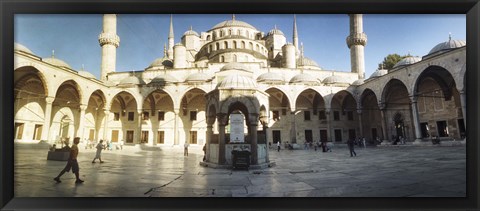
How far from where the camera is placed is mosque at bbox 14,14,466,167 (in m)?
14.2

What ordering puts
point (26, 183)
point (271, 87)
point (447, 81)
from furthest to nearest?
point (271, 87) → point (447, 81) → point (26, 183)

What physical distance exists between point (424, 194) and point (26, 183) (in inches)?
264

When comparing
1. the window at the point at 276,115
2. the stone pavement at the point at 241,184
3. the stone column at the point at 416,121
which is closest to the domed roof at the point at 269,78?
the window at the point at 276,115

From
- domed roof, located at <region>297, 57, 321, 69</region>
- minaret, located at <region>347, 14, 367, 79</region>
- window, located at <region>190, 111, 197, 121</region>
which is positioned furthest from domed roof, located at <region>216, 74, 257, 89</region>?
A: domed roof, located at <region>297, 57, 321, 69</region>

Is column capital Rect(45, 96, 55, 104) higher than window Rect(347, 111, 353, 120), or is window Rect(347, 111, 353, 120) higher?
column capital Rect(45, 96, 55, 104)

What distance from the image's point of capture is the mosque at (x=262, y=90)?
557 inches

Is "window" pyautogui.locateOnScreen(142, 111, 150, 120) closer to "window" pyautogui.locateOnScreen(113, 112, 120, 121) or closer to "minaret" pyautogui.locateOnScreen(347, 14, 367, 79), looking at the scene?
"window" pyautogui.locateOnScreen(113, 112, 120, 121)

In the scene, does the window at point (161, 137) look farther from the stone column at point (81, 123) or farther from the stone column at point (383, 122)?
the stone column at point (383, 122)

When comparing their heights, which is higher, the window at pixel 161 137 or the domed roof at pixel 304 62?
the domed roof at pixel 304 62

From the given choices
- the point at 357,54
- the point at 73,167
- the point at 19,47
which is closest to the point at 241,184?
the point at 73,167

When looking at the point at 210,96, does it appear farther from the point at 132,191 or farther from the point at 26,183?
the point at 26,183

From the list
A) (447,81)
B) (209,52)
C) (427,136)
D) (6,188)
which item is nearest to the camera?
(6,188)
